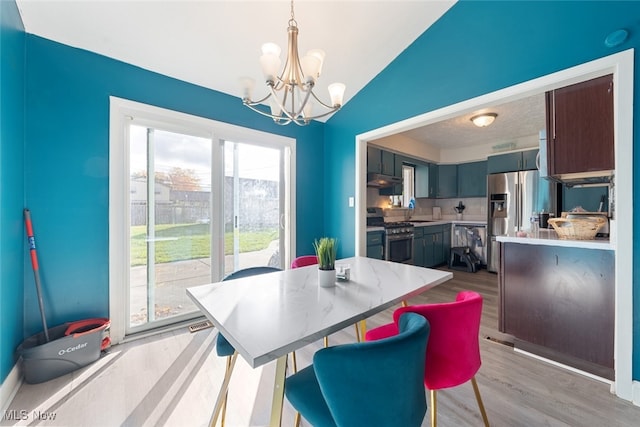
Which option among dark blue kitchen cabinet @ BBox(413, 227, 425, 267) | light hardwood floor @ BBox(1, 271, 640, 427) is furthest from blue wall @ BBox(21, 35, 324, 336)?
dark blue kitchen cabinet @ BBox(413, 227, 425, 267)

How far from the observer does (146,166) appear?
240cm

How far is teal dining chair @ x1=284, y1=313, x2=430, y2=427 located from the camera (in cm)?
72

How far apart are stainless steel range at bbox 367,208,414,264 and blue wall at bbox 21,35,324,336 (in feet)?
10.7

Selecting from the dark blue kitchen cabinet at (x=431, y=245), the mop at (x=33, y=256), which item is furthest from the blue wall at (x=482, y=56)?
the mop at (x=33, y=256)

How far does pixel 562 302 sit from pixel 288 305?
2.18 metres

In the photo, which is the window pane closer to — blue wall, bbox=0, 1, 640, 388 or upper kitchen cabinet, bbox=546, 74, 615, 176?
blue wall, bbox=0, 1, 640, 388

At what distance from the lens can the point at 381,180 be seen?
4117mm

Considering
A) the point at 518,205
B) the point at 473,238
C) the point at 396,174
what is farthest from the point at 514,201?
the point at 396,174

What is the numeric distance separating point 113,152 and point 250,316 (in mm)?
2128

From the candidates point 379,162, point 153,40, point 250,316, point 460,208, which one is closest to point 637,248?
point 250,316

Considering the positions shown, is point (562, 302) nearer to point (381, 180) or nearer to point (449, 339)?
point (449, 339)

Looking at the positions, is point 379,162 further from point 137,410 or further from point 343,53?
point 137,410

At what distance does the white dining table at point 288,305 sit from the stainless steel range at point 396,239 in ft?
6.71

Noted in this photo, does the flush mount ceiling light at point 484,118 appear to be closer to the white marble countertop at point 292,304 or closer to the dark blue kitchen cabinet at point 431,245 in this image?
the dark blue kitchen cabinet at point 431,245
